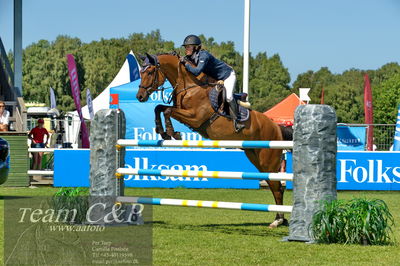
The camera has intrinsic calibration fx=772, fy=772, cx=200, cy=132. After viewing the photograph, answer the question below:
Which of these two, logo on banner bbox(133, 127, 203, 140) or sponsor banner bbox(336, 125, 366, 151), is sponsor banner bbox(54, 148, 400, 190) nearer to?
logo on banner bbox(133, 127, 203, 140)

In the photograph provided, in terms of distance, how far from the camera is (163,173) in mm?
8914

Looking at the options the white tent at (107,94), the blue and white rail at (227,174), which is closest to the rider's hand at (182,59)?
the blue and white rail at (227,174)

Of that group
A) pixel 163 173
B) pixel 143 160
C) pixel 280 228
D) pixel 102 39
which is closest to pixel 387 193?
→ pixel 143 160

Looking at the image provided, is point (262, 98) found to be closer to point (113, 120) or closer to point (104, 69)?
point (104, 69)

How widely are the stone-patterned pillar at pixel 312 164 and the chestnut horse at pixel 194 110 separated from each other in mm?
2496

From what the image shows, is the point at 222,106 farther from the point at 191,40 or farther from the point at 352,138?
the point at 352,138

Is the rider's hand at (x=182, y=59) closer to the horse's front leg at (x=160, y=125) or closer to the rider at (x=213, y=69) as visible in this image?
the rider at (x=213, y=69)

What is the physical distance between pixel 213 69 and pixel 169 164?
7810 mm

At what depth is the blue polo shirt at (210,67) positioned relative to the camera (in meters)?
10.0

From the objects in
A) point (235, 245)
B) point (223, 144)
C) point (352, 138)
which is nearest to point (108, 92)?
point (352, 138)

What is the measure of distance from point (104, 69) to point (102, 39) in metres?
11.0

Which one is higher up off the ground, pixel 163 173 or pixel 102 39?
pixel 102 39

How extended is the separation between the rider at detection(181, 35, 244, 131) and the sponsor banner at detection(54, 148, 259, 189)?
7554 mm

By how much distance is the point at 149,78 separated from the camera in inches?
412
